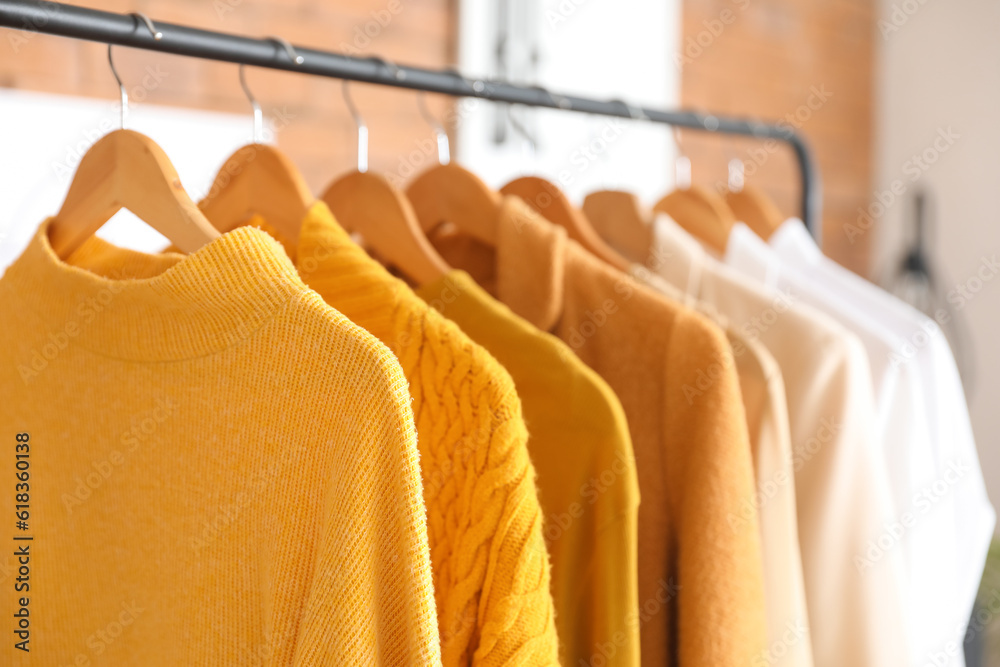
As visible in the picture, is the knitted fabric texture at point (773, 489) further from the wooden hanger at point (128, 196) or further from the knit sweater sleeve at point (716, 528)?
the wooden hanger at point (128, 196)

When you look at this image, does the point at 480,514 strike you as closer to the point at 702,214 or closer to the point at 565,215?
the point at 565,215

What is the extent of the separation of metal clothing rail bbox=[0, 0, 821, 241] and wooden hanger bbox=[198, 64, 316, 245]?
0.16ft

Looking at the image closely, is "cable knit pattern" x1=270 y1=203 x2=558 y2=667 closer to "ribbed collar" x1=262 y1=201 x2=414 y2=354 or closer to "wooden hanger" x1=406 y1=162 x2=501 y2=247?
"ribbed collar" x1=262 y1=201 x2=414 y2=354

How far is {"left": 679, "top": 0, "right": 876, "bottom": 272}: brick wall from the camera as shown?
2473 mm

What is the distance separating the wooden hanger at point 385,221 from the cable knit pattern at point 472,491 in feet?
0.42

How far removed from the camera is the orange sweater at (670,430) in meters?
0.72

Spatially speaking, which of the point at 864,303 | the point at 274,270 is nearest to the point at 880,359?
the point at 864,303

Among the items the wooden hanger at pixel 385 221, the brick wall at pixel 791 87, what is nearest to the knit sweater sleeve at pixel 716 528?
the wooden hanger at pixel 385 221

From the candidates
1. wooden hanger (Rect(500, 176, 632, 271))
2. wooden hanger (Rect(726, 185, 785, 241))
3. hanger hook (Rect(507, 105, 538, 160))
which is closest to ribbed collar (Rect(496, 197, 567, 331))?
wooden hanger (Rect(500, 176, 632, 271))

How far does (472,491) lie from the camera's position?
23.3 inches

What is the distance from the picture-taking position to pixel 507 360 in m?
0.74

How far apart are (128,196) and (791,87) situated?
244 centimetres

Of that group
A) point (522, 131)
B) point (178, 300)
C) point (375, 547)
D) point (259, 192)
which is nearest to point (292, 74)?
point (522, 131)

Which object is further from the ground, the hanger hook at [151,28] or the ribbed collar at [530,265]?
the hanger hook at [151,28]
